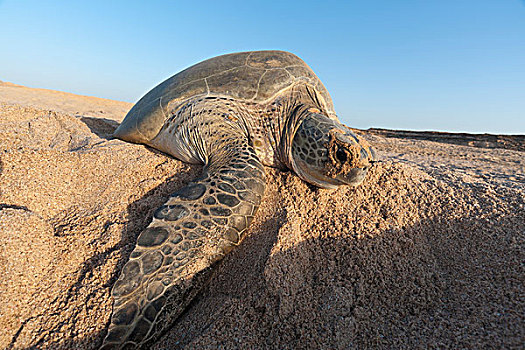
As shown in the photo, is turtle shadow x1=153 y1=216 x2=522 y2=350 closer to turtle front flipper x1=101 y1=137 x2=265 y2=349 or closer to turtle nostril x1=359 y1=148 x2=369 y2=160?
turtle front flipper x1=101 y1=137 x2=265 y2=349

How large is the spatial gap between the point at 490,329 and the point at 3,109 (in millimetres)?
4634

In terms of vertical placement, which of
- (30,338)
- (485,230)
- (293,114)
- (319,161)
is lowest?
(30,338)

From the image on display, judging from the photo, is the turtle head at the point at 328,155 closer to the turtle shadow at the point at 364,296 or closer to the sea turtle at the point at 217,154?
the sea turtle at the point at 217,154

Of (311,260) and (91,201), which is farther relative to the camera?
(91,201)

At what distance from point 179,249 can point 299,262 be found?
0.63 m

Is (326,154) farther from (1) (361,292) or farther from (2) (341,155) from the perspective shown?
(1) (361,292)

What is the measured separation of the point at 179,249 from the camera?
126cm

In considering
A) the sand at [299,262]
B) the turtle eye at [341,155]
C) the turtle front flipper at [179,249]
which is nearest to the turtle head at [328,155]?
the turtle eye at [341,155]

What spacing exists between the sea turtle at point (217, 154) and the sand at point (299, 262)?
0.11 meters

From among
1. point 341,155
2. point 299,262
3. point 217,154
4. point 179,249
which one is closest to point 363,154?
point 341,155

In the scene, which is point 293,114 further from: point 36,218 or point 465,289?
point 36,218

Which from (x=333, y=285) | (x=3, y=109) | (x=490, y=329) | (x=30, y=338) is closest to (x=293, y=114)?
(x=333, y=285)

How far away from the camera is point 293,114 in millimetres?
2289

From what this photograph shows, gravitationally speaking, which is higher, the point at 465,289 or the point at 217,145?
the point at 217,145
